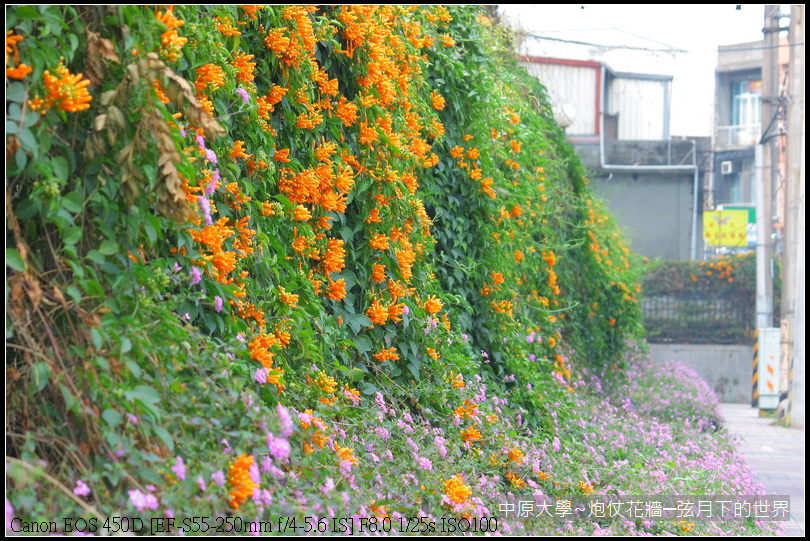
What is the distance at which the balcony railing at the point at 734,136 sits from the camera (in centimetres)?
3559

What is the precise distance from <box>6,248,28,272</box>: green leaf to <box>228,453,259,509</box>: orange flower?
765 mm

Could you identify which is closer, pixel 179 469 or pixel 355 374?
pixel 179 469

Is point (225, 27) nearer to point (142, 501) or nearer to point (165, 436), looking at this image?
point (165, 436)

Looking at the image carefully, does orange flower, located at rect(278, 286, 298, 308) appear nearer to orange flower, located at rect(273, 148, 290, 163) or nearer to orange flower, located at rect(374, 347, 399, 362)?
orange flower, located at rect(273, 148, 290, 163)

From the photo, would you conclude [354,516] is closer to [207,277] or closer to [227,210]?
[207,277]

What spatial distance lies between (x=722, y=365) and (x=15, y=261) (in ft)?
60.3

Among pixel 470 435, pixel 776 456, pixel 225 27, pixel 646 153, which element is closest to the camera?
pixel 225 27

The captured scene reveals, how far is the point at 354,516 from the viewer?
284 centimetres

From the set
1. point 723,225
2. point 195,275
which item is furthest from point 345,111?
point 723,225

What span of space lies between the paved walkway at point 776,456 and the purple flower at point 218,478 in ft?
15.0

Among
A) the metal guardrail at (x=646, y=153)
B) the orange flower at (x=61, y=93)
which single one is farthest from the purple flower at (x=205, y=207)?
the metal guardrail at (x=646, y=153)

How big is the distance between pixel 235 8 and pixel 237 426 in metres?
1.54

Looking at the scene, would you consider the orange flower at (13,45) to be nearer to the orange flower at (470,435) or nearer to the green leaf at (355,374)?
the green leaf at (355,374)

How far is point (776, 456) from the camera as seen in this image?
10.2 m
